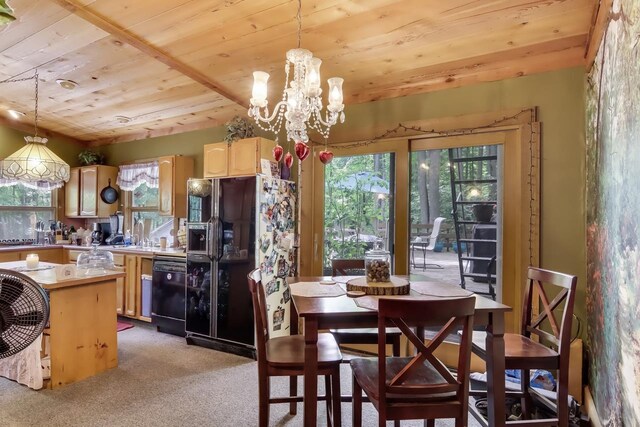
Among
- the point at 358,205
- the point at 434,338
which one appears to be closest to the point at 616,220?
the point at 434,338

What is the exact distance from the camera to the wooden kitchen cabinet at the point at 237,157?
3515 millimetres

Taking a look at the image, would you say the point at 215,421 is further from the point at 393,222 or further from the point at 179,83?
the point at 179,83

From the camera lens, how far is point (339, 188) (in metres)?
3.83

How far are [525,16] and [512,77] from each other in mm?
598

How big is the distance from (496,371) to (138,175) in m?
5.09

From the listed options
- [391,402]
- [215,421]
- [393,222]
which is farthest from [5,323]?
[393,222]

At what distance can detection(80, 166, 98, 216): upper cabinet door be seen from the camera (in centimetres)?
533

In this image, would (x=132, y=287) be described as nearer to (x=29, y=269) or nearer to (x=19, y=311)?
(x=29, y=269)

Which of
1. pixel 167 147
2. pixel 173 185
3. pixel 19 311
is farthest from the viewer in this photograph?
pixel 167 147

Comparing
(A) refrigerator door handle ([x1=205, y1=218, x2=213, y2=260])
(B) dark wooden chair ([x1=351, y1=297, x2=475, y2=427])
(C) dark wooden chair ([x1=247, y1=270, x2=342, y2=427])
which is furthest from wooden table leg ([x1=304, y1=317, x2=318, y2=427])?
(A) refrigerator door handle ([x1=205, y1=218, x2=213, y2=260])

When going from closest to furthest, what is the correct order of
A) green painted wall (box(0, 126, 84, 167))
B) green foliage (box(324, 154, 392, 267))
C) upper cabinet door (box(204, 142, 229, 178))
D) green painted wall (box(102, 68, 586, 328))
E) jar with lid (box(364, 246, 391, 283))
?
jar with lid (box(364, 246, 391, 283)), green painted wall (box(102, 68, 586, 328)), green foliage (box(324, 154, 392, 267)), upper cabinet door (box(204, 142, 229, 178)), green painted wall (box(0, 126, 84, 167))

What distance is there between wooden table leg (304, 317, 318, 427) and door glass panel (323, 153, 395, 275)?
1.91m

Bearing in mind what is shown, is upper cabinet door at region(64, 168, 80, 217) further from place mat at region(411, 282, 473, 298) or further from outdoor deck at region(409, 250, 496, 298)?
place mat at region(411, 282, 473, 298)

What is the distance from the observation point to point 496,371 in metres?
1.77
